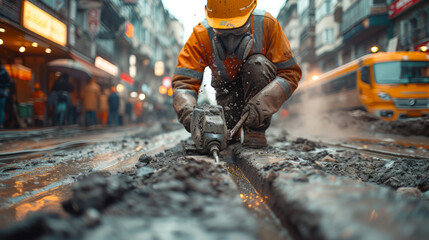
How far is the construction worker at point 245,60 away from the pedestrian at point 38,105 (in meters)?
9.37

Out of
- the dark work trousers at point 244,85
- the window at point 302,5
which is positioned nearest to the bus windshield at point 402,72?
the dark work trousers at point 244,85

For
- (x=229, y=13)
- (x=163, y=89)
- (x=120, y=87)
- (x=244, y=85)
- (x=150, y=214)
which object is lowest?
(x=150, y=214)

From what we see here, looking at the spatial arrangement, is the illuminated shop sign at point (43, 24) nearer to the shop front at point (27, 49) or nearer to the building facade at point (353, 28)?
the shop front at point (27, 49)

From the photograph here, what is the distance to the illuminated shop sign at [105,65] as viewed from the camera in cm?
1427

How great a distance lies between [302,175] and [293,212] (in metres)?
0.32

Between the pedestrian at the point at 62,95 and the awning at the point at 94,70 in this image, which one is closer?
the pedestrian at the point at 62,95

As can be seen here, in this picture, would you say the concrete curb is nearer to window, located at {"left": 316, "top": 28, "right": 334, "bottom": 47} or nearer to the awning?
the awning

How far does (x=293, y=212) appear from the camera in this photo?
96 cm

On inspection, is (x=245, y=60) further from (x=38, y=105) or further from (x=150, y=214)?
(x=38, y=105)

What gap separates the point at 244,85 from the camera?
2.76 metres

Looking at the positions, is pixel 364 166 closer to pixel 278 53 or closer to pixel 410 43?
pixel 278 53

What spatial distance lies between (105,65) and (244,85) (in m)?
14.6

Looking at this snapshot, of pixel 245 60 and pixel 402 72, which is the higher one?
pixel 402 72

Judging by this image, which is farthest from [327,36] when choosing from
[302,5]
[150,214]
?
[150,214]
